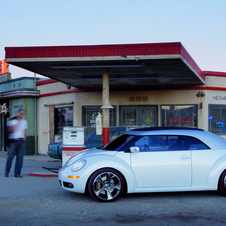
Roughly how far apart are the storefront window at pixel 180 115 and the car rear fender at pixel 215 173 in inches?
385

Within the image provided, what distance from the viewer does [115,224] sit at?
496 cm

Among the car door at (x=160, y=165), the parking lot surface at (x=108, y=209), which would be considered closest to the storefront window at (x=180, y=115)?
the parking lot surface at (x=108, y=209)

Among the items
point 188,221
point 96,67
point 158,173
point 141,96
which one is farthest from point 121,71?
point 188,221

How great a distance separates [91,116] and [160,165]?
11.1m

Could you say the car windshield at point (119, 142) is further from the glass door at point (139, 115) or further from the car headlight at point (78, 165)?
the glass door at point (139, 115)

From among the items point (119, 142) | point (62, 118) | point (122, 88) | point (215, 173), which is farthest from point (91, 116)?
point (215, 173)

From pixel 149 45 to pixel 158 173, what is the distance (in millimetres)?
4807

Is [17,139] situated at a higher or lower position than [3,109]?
lower

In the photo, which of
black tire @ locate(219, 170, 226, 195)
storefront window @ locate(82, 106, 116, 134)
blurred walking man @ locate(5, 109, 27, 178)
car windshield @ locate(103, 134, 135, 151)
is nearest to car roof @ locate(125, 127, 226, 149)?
car windshield @ locate(103, 134, 135, 151)

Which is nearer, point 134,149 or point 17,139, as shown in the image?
point 134,149

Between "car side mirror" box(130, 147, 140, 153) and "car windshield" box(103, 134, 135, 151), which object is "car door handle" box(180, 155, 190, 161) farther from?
"car windshield" box(103, 134, 135, 151)

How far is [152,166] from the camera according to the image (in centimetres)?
653

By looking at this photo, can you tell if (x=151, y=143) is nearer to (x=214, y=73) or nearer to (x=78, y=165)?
(x=78, y=165)

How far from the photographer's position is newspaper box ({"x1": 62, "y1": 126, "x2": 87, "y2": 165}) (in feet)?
32.2
